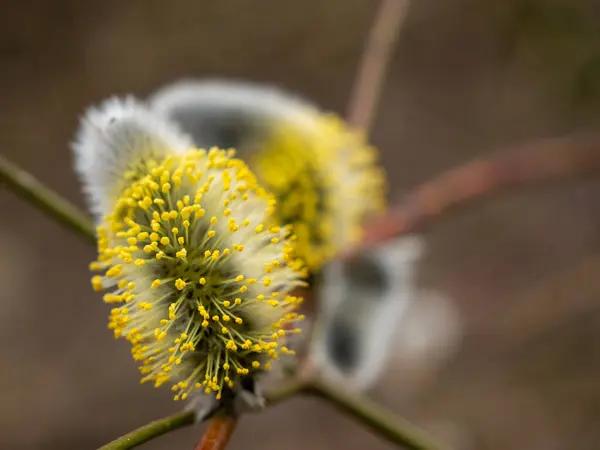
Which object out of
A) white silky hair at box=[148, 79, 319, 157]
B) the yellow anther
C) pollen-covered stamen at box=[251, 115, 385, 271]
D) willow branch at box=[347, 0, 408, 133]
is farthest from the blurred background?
the yellow anther

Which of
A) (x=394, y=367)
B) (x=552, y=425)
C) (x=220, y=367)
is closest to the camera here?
(x=220, y=367)

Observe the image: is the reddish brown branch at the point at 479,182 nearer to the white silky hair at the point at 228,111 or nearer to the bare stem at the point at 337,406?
the white silky hair at the point at 228,111

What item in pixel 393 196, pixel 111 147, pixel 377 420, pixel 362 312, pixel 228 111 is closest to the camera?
pixel 111 147

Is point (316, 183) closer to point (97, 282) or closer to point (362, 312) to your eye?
point (362, 312)

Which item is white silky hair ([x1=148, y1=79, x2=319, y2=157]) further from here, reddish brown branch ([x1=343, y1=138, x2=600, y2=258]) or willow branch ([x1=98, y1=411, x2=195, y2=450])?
willow branch ([x1=98, y1=411, x2=195, y2=450])

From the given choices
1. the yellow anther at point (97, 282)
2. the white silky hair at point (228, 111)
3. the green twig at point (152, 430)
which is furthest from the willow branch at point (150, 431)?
the white silky hair at point (228, 111)

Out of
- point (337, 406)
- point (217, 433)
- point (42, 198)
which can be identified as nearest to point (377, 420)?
point (337, 406)

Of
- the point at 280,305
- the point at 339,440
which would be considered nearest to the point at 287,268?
→ the point at 280,305

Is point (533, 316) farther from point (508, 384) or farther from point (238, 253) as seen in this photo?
point (238, 253)
